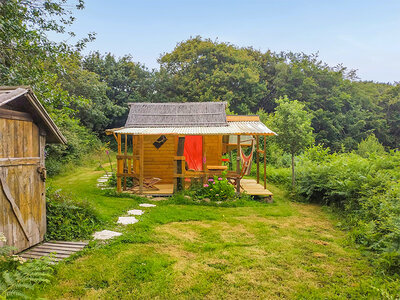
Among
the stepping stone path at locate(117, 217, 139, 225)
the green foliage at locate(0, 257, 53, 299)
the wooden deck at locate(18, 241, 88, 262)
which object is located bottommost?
the stepping stone path at locate(117, 217, 139, 225)

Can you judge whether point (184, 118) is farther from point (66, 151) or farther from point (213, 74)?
point (213, 74)

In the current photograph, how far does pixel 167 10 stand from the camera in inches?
815

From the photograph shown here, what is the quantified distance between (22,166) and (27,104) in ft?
3.17

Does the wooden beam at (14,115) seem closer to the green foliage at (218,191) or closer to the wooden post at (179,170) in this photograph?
the wooden post at (179,170)

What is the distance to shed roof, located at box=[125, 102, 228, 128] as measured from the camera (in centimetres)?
1012

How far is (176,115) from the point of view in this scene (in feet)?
35.2

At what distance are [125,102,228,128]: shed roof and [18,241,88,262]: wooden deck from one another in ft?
20.1

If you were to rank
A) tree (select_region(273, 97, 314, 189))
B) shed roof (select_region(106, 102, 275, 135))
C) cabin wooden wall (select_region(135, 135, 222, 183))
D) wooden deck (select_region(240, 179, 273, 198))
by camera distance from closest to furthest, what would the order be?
wooden deck (select_region(240, 179, 273, 198))
tree (select_region(273, 97, 314, 189))
shed roof (select_region(106, 102, 275, 135))
cabin wooden wall (select_region(135, 135, 222, 183))

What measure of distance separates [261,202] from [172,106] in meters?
5.50

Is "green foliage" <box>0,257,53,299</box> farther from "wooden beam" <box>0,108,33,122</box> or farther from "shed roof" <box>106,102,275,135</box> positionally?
"shed roof" <box>106,102,275,135</box>

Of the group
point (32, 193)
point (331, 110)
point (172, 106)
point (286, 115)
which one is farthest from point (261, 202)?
point (331, 110)

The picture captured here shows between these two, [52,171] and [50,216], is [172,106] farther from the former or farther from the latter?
[50,216]

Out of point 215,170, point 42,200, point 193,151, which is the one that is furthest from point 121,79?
point 42,200

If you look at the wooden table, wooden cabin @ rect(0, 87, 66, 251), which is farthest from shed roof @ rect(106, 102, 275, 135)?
wooden cabin @ rect(0, 87, 66, 251)
